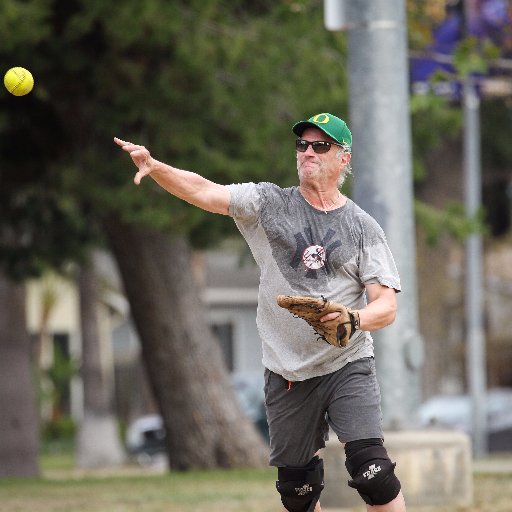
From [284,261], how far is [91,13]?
820cm

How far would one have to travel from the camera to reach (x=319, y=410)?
681cm

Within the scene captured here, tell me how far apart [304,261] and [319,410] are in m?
0.74

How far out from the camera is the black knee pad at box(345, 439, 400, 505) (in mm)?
6543

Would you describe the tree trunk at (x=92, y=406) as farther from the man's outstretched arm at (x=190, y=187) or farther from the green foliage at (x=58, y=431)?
the man's outstretched arm at (x=190, y=187)

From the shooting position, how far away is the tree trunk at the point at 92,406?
28.5 m

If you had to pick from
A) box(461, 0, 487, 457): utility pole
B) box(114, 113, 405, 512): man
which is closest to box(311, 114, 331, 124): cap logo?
box(114, 113, 405, 512): man

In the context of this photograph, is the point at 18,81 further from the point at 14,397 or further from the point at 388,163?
the point at 14,397

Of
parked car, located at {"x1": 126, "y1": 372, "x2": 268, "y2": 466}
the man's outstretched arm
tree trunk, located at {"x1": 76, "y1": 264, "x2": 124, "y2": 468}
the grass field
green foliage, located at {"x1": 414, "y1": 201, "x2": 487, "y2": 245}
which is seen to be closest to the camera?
the man's outstretched arm

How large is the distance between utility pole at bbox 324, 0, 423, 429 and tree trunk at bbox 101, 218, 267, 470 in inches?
300

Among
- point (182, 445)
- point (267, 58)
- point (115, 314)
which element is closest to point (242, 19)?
point (267, 58)

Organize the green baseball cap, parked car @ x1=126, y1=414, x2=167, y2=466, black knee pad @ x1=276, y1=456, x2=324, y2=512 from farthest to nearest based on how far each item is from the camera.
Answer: parked car @ x1=126, y1=414, x2=167, y2=466 < black knee pad @ x1=276, y1=456, x2=324, y2=512 < the green baseball cap

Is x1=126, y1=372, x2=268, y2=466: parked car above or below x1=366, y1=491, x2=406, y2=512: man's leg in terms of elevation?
below

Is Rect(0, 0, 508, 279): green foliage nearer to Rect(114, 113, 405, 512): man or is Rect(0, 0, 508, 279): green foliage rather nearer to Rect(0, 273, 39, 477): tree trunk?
Rect(0, 273, 39, 477): tree trunk

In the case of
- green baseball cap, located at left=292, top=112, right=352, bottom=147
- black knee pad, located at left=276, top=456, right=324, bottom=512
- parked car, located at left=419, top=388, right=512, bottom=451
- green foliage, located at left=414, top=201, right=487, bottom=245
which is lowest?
parked car, located at left=419, top=388, right=512, bottom=451
